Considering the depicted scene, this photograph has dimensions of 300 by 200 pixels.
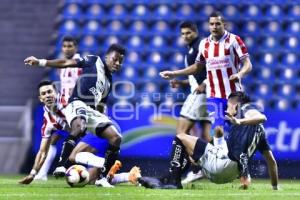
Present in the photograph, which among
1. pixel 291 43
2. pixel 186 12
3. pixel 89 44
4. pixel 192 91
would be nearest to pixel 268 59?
pixel 291 43

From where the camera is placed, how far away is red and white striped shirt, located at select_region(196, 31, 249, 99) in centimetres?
995

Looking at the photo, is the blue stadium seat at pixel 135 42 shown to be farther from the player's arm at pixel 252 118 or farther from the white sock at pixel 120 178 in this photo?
the player's arm at pixel 252 118

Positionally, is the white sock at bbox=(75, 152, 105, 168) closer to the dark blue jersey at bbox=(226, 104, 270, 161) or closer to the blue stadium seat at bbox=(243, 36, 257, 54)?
the dark blue jersey at bbox=(226, 104, 270, 161)

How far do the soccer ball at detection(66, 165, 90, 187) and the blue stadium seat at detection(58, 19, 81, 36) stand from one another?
24.1 ft

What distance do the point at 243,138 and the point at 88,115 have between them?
2.03 meters

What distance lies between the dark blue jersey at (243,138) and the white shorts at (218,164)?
7 centimetres

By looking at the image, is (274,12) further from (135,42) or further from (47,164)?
(47,164)

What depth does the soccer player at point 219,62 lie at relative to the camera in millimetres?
9867

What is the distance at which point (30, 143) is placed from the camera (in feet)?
44.8

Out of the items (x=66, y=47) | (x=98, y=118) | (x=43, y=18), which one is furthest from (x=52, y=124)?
(x=43, y=18)

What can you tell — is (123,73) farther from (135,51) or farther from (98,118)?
(98,118)

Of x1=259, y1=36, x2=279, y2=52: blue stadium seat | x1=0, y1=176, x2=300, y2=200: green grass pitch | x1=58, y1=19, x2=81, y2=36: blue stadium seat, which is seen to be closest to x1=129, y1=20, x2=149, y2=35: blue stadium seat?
x1=58, y1=19, x2=81, y2=36: blue stadium seat

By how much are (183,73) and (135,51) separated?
598cm

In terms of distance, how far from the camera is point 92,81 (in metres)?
9.67
